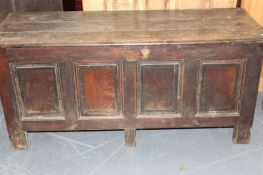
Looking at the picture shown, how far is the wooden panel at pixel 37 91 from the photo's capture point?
222cm

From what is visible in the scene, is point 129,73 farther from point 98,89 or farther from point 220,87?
point 220,87

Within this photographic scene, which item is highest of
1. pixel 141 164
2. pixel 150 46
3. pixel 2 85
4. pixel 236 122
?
pixel 150 46

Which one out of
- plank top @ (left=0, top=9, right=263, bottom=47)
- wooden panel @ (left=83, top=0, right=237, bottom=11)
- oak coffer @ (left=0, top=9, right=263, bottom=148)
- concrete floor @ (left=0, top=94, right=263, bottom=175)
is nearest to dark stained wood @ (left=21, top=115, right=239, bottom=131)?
oak coffer @ (left=0, top=9, right=263, bottom=148)

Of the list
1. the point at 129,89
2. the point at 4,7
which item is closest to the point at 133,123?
the point at 129,89

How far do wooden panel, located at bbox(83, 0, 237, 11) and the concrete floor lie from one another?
918 mm

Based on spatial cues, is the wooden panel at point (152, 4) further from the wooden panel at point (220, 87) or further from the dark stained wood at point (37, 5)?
the wooden panel at point (220, 87)

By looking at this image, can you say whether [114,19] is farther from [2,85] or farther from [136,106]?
[2,85]

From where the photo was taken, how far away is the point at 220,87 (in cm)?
230

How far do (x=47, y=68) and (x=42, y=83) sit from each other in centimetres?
11

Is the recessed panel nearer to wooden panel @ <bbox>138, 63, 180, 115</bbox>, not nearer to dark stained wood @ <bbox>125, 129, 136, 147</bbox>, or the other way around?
wooden panel @ <bbox>138, 63, 180, 115</bbox>

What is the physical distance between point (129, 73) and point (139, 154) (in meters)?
0.55

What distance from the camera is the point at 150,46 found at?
2145mm

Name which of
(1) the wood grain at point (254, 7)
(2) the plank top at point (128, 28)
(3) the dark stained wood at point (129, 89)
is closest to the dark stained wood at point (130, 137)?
(3) the dark stained wood at point (129, 89)

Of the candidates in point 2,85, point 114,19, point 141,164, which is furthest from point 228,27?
point 2,85
